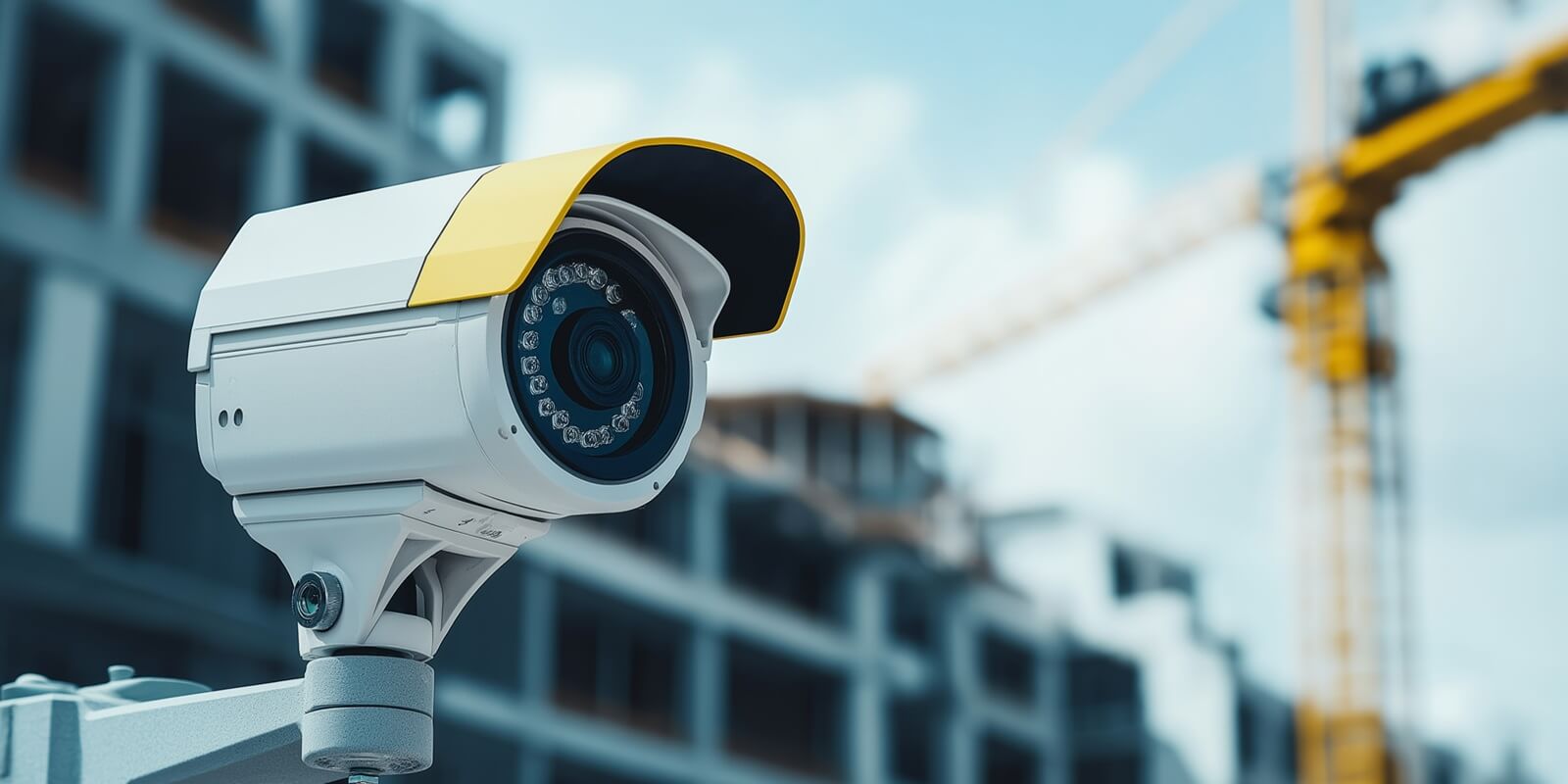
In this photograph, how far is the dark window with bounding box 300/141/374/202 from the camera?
2914 centimetres

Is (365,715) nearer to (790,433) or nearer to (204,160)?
(204,160)

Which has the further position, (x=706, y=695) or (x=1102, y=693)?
(x=1102, y=693)

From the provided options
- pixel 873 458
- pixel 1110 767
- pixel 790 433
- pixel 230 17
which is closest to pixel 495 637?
pixel 230 17

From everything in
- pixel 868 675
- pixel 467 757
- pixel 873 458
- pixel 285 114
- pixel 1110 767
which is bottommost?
pixel 1110 767

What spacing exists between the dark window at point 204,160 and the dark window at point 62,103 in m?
1.03

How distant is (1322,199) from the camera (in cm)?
4841

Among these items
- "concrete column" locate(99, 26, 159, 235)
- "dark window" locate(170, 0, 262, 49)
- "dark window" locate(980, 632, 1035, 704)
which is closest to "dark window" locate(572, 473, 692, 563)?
"dark window" locate(170, 0, 262, 49)

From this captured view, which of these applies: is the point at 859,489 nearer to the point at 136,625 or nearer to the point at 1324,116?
the point at 1324,116

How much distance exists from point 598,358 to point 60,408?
74.8ft

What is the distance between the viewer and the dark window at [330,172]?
29.1 meters

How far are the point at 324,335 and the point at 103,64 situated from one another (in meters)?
25.1

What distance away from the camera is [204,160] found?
29266 mm

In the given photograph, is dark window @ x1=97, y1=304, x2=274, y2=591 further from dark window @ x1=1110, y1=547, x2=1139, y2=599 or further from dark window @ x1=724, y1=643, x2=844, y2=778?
dark window @ x1=1110, y1=547, x2=1139, y2=599

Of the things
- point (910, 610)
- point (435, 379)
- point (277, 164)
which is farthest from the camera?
point (910, 610)
